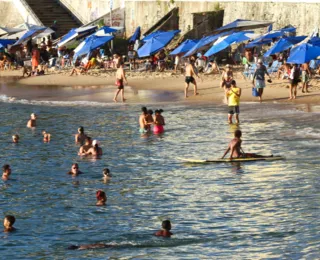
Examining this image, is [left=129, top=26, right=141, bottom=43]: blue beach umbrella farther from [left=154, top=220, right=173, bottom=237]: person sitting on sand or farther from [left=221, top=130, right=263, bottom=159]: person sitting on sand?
[left=154, top=220, right=173, bottom=237]: person sitting on sand

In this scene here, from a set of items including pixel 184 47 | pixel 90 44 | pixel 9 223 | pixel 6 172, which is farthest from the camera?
pixel 90 44

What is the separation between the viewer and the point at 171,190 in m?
23.0

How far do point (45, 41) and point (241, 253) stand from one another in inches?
1476

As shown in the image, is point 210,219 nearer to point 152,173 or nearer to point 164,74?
point 152,173

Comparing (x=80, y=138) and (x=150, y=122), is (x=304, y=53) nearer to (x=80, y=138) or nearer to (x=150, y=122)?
(x=150, y=122)

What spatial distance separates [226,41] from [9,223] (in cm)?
2148

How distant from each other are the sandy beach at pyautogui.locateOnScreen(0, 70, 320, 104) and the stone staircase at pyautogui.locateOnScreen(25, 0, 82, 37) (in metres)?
7.32

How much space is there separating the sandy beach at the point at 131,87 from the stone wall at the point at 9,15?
9.47 m

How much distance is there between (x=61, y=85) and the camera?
44.0 m

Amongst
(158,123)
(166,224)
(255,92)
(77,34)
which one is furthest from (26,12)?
(166,224)

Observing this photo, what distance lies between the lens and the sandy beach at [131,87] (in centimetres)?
3619

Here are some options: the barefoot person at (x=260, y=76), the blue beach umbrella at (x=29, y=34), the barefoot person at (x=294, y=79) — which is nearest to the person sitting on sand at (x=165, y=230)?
the barefoot person at (x=260, y=76)

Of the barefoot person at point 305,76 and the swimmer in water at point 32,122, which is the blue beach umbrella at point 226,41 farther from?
the swimmer in water at point 32,122

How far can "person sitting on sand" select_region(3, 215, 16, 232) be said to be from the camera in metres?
19.6
